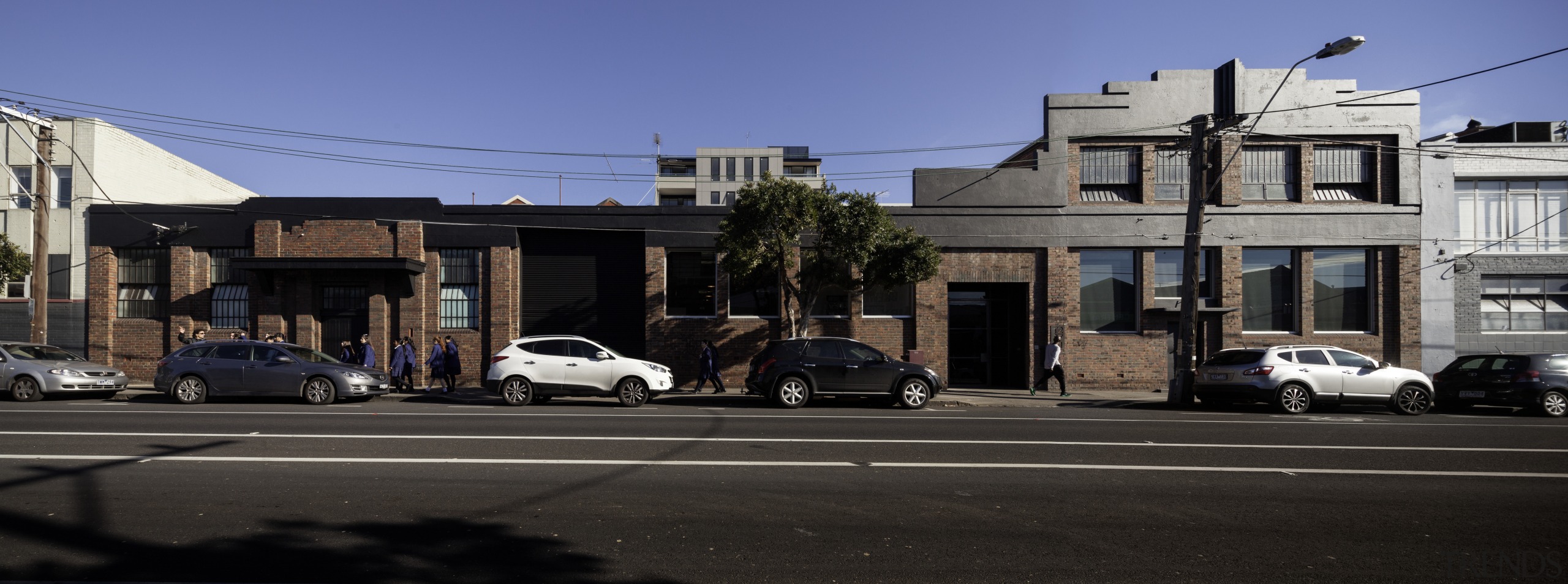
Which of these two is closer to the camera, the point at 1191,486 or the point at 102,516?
the point at 102,516

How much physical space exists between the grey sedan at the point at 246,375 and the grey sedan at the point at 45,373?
1.73 meters

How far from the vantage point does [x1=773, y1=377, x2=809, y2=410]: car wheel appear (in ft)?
Result: 50.0

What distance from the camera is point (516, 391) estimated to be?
15.4 metres

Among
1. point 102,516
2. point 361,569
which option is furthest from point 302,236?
point 361,569

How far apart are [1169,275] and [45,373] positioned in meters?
24.7

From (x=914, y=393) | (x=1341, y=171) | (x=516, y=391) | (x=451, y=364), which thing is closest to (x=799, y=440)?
(x=914, y=393)

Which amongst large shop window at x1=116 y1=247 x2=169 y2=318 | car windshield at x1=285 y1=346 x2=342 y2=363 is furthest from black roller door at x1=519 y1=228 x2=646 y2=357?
large shop window at x1=116 y1=247 x2=169 y2=318

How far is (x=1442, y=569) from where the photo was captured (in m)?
4.93

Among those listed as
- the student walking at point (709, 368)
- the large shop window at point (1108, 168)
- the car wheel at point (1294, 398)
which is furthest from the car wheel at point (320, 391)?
the car wheel at point (1294, 398)

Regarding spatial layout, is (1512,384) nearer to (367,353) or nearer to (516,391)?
(516,391)

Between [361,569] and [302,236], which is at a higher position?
[302,236]

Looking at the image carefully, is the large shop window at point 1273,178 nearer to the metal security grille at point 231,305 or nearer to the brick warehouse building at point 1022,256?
the brick warehouse building at point 1022,256

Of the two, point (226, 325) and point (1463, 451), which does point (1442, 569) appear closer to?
point (1463, 451)

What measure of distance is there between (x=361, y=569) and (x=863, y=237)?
13.1 metres
